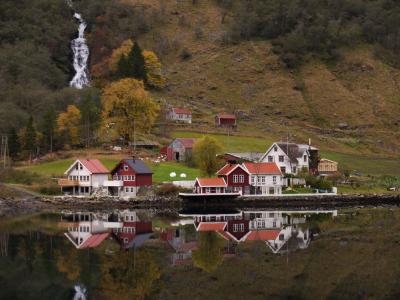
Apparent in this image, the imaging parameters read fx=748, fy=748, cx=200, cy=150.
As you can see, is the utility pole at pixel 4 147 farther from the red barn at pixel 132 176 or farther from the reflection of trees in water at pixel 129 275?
the reflection of trees in water at pixel 129 275

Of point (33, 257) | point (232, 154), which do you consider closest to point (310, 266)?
point (33, 257)

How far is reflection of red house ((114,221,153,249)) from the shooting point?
52781 millimetres

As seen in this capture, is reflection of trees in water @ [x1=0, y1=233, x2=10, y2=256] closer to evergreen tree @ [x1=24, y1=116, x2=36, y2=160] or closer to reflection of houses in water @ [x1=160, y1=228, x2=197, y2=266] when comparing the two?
reflection of houses in water @ [x1=160, y1=228, x2=197, y2=266]

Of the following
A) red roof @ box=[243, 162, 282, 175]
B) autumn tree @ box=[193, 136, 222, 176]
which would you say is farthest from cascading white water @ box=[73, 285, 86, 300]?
red roof @ box=[243, 162, 282, 175]

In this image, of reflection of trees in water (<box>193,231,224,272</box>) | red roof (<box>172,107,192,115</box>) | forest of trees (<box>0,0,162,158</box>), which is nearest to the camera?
reflection of trees in water (<box>193,231,224,272</box>)

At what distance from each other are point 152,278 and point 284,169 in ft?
193

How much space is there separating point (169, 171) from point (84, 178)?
11753 millimetres

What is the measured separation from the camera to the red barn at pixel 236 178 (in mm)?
88250

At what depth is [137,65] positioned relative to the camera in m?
137

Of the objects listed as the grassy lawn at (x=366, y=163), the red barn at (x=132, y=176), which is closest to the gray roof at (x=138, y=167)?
the red barn at (x=132, y=176)

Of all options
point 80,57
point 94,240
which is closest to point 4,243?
point 94,240

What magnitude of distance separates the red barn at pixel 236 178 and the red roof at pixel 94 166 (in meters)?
13.6

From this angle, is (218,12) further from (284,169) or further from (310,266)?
(310,266)

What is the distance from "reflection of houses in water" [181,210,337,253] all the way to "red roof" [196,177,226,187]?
7.87 meters
